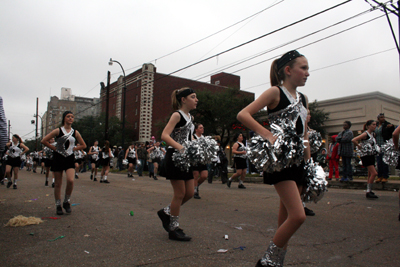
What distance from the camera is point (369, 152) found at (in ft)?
24.1

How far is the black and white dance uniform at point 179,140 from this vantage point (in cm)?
407

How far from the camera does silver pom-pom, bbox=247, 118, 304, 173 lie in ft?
7.97

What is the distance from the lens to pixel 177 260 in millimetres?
3174

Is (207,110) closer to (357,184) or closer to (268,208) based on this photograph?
(357,184)

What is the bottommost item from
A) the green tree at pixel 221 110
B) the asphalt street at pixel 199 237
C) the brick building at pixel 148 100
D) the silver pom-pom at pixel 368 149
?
the asphalt street at pixel 199 237

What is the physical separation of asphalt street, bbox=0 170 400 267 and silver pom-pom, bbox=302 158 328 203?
0.80 metres

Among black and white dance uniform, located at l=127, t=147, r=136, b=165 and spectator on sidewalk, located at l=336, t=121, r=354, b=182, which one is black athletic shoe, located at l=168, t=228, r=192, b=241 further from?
black and white dance uniform, located at l=127, t=147, r=136, b=165

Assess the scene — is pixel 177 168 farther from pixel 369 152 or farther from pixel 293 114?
pixel 369 152

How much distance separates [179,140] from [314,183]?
2101 mm

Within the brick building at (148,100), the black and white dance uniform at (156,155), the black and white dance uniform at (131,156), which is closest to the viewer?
the black and white dance uniform at (156,155)

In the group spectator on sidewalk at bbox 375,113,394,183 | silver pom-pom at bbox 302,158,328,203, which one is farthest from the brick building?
silver pom-pom at bbox 302,158,328,203

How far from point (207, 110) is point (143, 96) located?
19479mm

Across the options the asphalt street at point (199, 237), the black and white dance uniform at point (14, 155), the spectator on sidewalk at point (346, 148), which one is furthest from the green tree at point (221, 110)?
the asphalt street at point (199, 237)

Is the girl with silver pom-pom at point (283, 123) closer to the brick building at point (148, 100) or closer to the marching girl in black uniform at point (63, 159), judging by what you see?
the marching girl in black uniform at point (63, 159)
